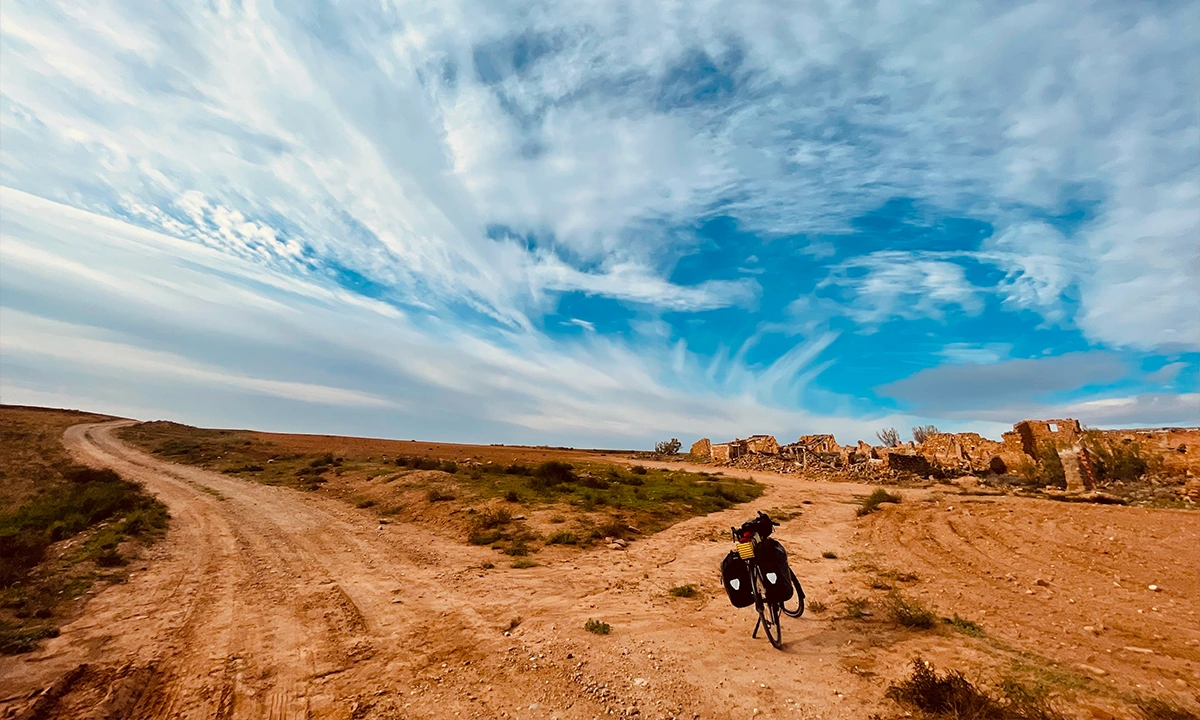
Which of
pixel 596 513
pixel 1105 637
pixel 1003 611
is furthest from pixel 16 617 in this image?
pixel 1105 637

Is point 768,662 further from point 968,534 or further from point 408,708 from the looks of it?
point 968,534

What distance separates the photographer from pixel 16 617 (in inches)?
342

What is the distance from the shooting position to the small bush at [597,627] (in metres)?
7.95

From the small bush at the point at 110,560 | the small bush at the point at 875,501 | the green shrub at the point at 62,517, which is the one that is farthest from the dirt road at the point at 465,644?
the small bush at the point at 875,501

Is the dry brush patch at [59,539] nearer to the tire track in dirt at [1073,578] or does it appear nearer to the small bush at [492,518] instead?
the small bush at [492,518]

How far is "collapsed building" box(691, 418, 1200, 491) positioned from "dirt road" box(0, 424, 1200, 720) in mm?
11728

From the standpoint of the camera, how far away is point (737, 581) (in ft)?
25.2

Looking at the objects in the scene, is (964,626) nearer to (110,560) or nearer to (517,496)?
(517,496)

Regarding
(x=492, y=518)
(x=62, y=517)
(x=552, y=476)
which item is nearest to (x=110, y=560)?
(x=62, y=517)

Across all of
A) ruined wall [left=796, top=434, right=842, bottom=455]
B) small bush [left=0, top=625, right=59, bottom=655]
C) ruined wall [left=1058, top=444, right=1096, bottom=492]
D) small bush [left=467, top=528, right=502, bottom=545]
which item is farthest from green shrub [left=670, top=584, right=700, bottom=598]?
ruined wall [left=796, top=434, right=842, bottom=455]

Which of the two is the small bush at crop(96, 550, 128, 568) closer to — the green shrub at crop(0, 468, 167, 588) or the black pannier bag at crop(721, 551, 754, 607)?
the green shrub at crop(0, 468, 167, 588)

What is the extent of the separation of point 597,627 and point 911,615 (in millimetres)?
5075

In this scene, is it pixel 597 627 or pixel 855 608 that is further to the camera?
pixel 855 608

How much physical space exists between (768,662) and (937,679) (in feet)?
6.39
